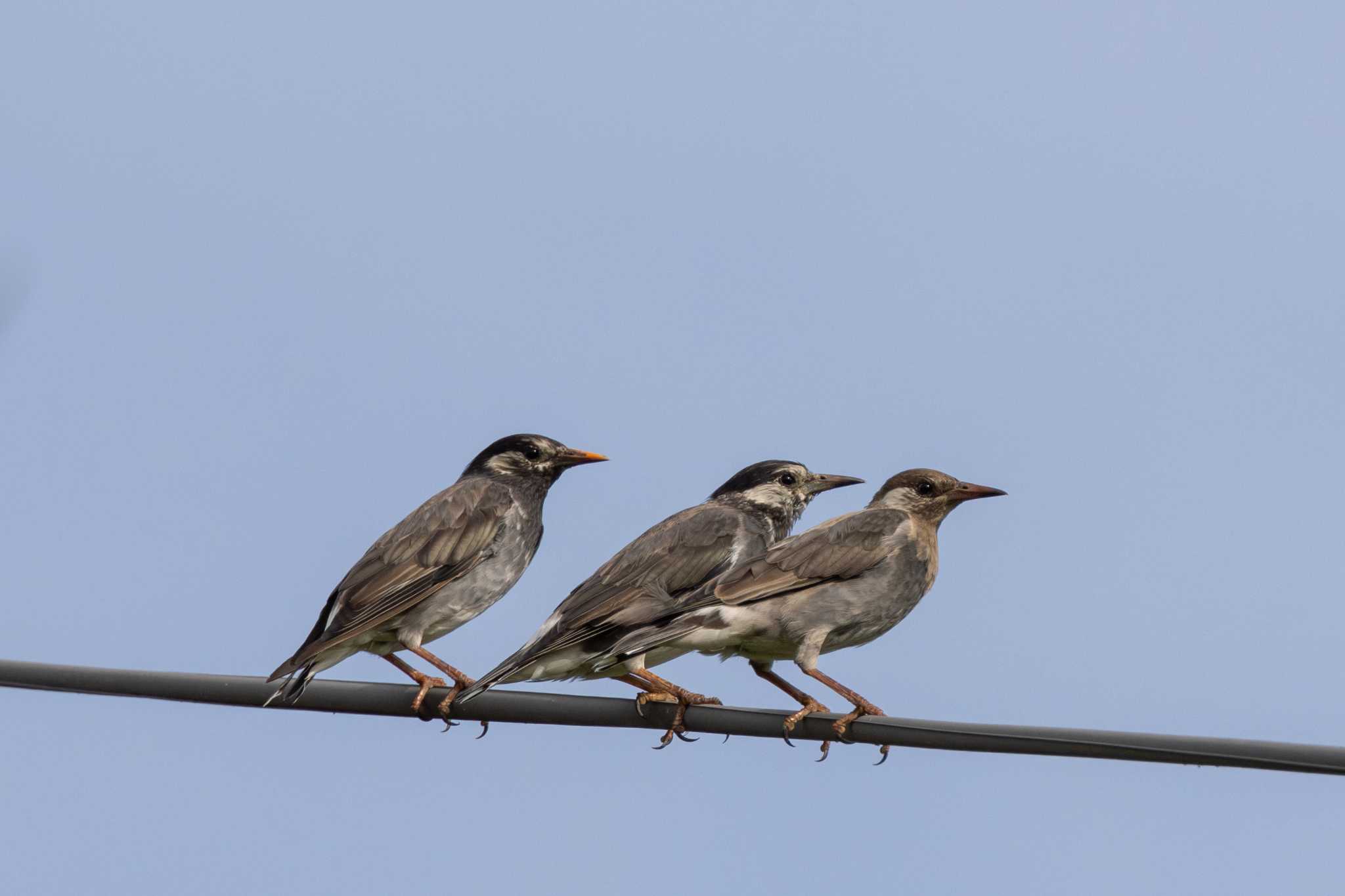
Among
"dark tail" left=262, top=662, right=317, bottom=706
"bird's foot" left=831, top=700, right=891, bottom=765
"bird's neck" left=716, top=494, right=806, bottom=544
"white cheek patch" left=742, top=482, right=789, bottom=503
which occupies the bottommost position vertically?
"dark tail" left=262, top=662, right=317, bottom=706

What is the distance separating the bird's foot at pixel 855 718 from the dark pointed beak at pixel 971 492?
233 cm

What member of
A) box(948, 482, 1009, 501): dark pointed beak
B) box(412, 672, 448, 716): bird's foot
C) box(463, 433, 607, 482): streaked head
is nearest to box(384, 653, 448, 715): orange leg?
box(412, 672, 448, 716): bird's foot

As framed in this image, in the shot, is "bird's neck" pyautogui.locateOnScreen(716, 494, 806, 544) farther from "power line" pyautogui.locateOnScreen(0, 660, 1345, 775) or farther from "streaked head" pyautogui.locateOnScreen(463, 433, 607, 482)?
"power line" pyautogui.locateOnScreen(0, 660, 1345, 775)


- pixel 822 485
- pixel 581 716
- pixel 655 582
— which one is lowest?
pixel 581 716

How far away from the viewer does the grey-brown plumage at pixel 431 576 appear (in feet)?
33.9

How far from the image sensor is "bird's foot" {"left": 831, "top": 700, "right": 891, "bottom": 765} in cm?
859

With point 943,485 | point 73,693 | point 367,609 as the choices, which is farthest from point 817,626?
point 73,693

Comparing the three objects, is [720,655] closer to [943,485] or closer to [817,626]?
[817,626]

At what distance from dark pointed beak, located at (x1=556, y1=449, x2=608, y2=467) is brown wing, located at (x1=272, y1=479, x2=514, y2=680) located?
0.78 m

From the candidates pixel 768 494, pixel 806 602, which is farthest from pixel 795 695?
pixel 768 494

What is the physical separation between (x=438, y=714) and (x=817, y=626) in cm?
221

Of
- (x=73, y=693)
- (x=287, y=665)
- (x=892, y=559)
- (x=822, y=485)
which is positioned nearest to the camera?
(x=73, y=693)

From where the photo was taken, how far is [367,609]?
407 inches

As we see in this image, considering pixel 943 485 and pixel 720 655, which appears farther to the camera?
pixel 943 485
